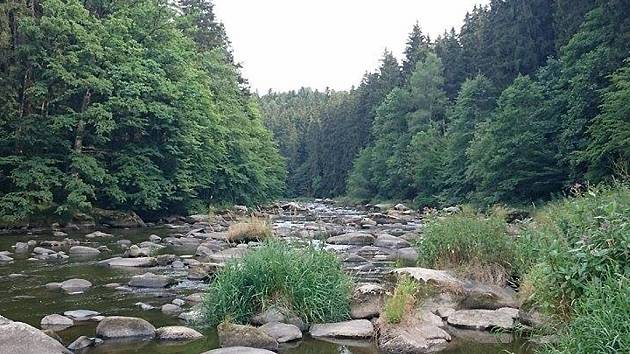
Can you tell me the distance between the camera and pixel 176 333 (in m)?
7.71

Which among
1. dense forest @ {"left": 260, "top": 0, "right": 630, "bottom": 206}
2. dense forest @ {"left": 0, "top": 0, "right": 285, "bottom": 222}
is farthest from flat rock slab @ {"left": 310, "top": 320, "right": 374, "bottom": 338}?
dense forest @ {"left": 0, "top": 0, "right": 285, "bottom": 222}

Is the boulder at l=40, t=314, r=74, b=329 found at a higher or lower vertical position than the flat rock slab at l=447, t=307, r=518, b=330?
higher

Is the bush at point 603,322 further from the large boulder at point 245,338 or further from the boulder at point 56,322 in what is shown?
the boulder at point 56,322

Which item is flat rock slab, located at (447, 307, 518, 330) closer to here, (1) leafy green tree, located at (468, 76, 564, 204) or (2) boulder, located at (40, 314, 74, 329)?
(2) boulder, located at (40, 314, 74, 329)

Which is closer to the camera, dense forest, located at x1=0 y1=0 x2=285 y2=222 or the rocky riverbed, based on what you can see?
the rocky riverbed

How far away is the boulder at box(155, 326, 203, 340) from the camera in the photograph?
7672 mm

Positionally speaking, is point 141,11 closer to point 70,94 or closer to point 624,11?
point 70,94

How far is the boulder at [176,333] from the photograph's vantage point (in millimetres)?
7672

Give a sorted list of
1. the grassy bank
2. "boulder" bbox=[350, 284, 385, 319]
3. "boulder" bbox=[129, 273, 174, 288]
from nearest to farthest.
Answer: the grassy bank
"boulder" bbox=[350, 284, 385, 319]
"boulder" bbox=[129, 273, 174, 288]

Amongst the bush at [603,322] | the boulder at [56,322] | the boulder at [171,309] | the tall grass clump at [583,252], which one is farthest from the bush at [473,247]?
the boulder at [56,322]

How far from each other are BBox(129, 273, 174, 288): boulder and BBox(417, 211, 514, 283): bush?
5106 mm

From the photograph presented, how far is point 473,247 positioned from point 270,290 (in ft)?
13.4

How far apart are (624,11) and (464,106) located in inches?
705

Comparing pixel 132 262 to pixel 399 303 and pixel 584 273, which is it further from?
pixel 584 273
